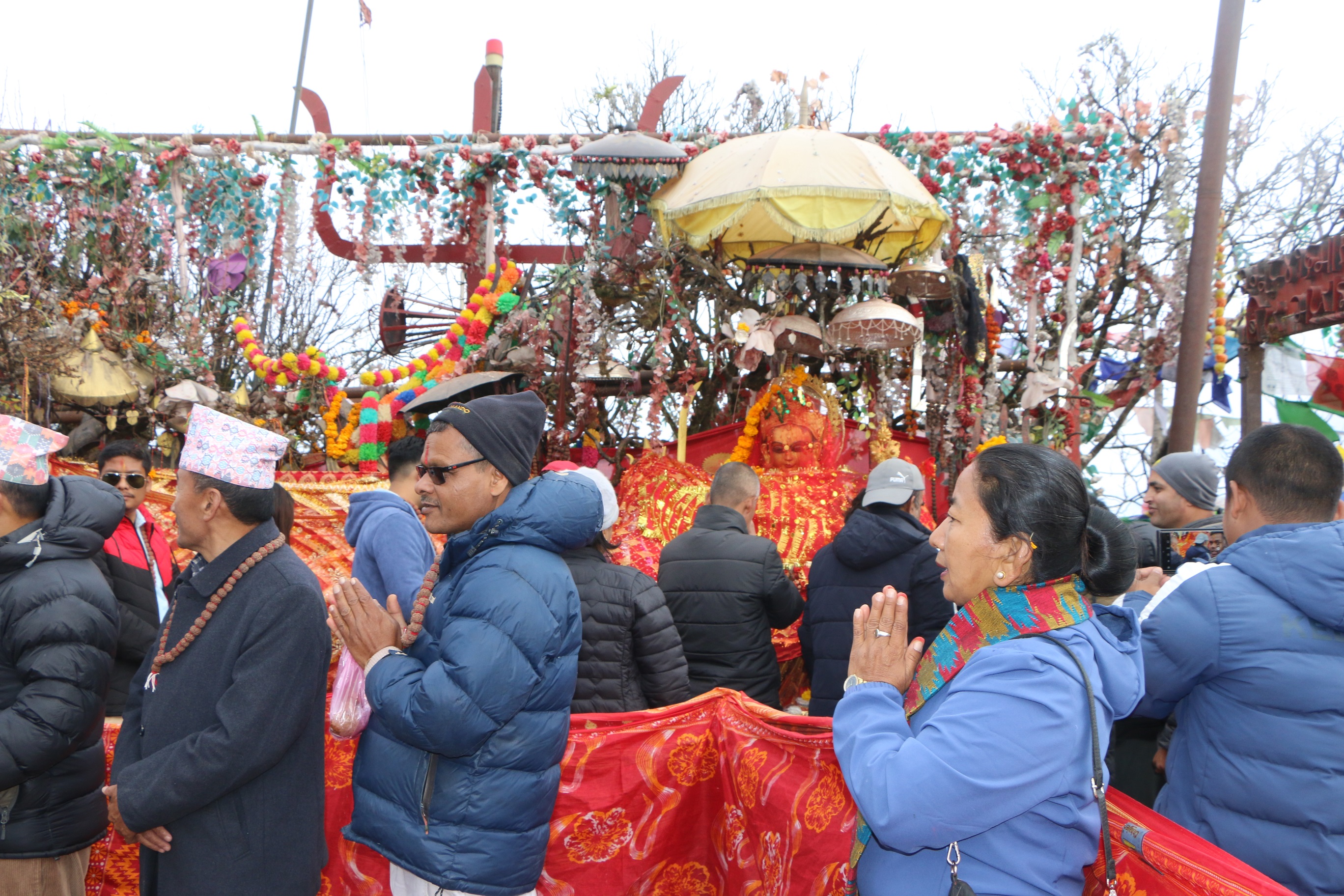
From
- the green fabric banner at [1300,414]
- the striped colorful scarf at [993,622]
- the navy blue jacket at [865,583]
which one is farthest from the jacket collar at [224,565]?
the green fabric banner at [1300,414]

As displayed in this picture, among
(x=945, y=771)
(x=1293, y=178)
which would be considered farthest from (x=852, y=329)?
(x=1293, y=178)

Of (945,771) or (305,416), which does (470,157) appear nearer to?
(305,416)

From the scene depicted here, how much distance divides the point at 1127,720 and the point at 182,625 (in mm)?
2743

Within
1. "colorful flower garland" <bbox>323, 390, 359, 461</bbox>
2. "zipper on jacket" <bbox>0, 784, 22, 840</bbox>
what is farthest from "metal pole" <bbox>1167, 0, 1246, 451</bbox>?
"colorful flower garland" <bbox>323, 390, 359, 461</bbox>

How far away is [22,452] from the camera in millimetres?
2674

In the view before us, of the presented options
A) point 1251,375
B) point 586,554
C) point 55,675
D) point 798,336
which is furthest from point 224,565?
point 1251,375

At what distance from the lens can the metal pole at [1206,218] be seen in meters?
5.60

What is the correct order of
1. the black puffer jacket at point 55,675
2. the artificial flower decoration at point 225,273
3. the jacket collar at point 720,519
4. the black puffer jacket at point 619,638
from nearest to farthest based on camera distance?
the black puffer jacket at point 55,675, the black puffer jacket at point 619,638, the jacket collar at point 720,519, the artificial flower decoration at point 225,273

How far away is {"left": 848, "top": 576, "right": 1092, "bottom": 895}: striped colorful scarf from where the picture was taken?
172 centimetres

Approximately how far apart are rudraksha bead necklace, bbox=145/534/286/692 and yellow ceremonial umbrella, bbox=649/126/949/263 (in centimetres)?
461

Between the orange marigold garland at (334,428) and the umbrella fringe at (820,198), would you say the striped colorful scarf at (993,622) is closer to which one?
the umbrella fringe at (820,198)

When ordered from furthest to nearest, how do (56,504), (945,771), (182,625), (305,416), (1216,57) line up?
(305,416), (1216,57), (56,504), (182,625), (945,771)

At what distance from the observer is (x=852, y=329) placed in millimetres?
7215

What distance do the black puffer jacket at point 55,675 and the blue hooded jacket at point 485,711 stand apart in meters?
0.83
